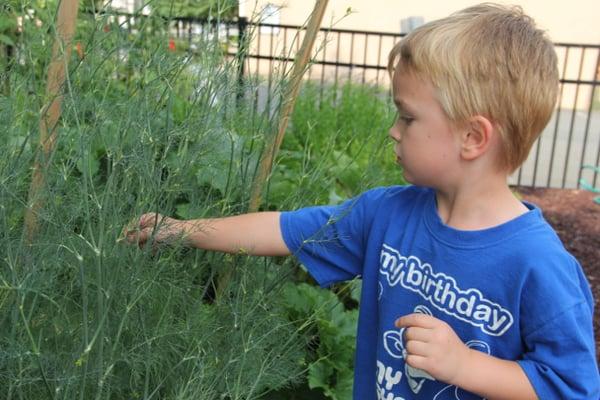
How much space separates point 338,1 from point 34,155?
10330mm

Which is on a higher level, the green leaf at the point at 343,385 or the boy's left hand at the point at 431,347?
the boy's left hand at the point at 431,347

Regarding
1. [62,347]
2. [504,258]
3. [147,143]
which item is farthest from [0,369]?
[504,258]

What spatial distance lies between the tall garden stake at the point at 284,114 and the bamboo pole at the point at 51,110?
1.57ft

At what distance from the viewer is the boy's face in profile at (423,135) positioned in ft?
5.21

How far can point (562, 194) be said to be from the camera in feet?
22.8

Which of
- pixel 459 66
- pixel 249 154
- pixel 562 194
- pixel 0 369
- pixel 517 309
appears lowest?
pixel 562 194

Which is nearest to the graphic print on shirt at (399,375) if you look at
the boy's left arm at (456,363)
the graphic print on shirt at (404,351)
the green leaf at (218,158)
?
the graphic print on shirt at (404,351)

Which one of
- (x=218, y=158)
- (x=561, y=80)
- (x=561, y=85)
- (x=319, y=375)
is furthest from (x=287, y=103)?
(x=561, y=85)

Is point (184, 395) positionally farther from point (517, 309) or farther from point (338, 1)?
point (338, 1)

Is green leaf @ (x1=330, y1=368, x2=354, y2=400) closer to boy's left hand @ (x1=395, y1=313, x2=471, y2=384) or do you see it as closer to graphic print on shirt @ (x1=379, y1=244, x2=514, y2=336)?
graphic print on shirt @ (x1=379, y1=244, x2=514, y2=336)

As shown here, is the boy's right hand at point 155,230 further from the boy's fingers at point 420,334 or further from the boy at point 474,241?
the boy's fingers at point 420,334

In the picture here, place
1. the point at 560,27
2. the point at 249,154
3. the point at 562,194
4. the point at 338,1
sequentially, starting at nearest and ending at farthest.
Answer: the point at 249,154, the point at 562,194, the point at 338,1, the point at 560,27

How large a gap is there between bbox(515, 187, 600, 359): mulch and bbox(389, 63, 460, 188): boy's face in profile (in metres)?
2.67

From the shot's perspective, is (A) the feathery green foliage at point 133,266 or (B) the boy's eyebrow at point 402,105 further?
(B) the boy's eyebrow at point 402,105
